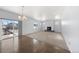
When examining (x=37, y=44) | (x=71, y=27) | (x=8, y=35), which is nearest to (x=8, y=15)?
(x=8, y=35)

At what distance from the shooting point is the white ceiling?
2.26 metres

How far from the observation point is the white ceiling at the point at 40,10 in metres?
2.26

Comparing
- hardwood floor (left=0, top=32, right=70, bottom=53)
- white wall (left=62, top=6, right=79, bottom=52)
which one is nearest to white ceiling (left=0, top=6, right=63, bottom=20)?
white wall (left=62, top=6, right=79, bottom=52)

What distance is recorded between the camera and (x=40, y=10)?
229cm

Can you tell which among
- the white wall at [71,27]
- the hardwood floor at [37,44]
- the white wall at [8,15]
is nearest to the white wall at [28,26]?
the hardwood floor at [37,44]

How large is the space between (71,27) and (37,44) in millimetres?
893

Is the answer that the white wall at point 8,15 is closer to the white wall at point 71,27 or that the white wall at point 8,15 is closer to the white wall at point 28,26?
the white wall at point 28,26

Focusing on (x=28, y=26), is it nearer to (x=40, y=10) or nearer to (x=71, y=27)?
(x=40, y=10)

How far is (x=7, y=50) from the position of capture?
233 centimetres

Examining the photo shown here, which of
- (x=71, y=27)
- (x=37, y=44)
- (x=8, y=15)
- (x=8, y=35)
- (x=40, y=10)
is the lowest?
(x=37, y=44)

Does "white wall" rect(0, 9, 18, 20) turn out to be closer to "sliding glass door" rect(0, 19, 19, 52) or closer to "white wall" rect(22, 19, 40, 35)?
"sliding glass door" rect(0, 19, 19, 52)

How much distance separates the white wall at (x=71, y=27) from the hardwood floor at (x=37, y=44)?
140 mm

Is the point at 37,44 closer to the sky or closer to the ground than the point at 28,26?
closer to the ground

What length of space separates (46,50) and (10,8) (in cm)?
129
